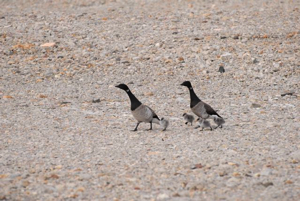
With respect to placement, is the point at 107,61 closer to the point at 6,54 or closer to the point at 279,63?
the point at 6,54

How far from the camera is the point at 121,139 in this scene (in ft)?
36.0

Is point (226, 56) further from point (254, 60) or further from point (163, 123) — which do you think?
point (163, 123)

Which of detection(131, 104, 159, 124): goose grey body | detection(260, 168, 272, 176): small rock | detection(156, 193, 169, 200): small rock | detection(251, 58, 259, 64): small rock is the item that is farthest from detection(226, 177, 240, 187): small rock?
detection(251, 58, 259, 64): small rock

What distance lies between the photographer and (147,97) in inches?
581

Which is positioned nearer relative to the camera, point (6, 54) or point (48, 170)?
point (48, 170)

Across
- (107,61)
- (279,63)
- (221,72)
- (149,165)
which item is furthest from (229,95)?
(149,165)

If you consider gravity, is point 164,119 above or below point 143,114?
below

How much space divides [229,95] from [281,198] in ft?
22.8

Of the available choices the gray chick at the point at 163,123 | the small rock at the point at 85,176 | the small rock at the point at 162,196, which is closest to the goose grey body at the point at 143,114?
the gray chick at the point at 163,123

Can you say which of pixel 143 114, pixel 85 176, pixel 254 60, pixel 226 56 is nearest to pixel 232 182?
pixel 85 176

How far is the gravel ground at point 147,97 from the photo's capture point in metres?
8.70

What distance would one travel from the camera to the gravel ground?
8695 millimetres

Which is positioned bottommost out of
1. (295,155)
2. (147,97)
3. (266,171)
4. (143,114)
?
(147,97)

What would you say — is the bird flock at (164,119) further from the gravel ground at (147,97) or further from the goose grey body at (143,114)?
the gravel ground at (147,97)
